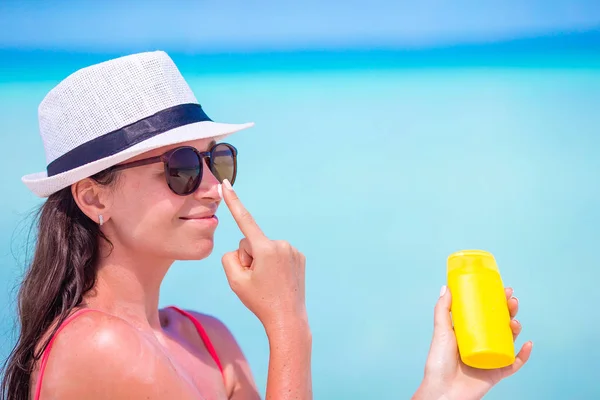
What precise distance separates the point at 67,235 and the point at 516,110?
5656 millimetres

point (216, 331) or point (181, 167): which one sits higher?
point (181, 167)

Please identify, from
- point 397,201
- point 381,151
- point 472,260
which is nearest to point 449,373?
point 472,260

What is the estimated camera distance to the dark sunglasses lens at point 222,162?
1.97 m

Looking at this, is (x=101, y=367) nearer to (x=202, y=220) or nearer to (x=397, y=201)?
(x=202, y=220)

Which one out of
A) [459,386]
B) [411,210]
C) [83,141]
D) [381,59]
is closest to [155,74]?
[83,141]

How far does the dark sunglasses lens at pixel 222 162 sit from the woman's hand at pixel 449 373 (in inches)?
25.7

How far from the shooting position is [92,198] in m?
1.89

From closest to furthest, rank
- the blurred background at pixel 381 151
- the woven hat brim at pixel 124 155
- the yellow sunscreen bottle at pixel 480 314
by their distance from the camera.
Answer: the yellow sunscreen bottle at pixel 480 314 → the woven hat brim at pixel 124 155 → the blurred background at pixel 381 151

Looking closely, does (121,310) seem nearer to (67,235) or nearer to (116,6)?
(67,235)

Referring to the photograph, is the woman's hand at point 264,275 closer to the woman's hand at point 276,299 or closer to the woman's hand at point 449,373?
the woman's hand at point 276,299

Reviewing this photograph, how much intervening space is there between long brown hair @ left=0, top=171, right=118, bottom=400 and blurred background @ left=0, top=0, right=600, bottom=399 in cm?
177

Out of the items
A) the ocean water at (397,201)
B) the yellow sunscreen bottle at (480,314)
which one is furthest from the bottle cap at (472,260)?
the ocean water at (397,201)

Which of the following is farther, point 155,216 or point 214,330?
point 214,330

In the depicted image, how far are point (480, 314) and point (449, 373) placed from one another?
0.75 ft
